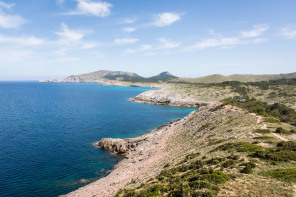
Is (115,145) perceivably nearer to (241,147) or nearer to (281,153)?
(241,147)

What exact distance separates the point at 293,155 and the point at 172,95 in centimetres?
10759

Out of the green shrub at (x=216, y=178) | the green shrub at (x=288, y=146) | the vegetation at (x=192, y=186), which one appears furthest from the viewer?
the green shrub at (x=288, y=146)

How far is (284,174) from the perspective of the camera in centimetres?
1444

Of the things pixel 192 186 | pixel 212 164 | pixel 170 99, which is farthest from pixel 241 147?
pixel 170 99

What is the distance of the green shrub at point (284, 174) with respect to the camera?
45.3 ft

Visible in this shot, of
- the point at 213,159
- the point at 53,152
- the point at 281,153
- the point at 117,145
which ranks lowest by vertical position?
the point at 53,152

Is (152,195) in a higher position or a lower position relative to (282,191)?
lower

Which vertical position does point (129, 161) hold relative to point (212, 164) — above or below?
below

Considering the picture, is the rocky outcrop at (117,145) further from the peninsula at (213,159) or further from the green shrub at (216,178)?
the green shrub at (216,178)

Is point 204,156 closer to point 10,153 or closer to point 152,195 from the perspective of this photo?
point 152,195

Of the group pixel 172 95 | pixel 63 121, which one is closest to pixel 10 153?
pixel 63 121

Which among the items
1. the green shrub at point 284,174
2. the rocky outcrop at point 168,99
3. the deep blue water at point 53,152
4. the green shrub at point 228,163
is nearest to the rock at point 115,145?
the deep blue water at point 53,152

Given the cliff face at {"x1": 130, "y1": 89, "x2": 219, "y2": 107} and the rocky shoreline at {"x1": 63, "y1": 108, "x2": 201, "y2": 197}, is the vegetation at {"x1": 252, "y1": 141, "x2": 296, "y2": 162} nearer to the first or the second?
the rocky shoreline at {"x1": 63, "y1": 108, "x2": 201, "y2": 197}

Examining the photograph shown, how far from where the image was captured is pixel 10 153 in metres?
36.7
